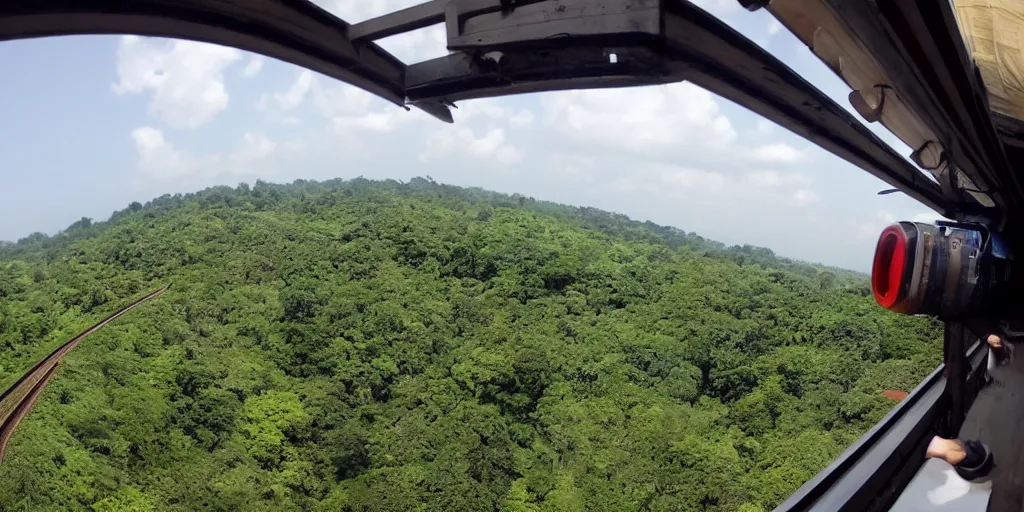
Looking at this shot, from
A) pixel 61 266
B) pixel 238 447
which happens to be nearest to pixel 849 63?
pixel 238 447

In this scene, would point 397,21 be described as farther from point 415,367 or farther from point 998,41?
point 415,367

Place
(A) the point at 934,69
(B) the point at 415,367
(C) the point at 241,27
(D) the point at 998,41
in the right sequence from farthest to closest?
1. (B) the point at 415,367
2. (D) the point at 998,41
3. (A) the point at 934,69
4. (C) the point at 241,27

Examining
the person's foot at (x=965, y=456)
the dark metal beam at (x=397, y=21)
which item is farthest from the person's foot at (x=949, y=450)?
the dark metal beam at (x=397, y=21)

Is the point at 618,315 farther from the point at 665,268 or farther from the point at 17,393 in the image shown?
the point at 17,393

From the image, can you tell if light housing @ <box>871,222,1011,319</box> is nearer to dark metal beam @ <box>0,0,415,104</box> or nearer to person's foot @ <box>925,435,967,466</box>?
person's foot @ <box>925,435,967,466</box>

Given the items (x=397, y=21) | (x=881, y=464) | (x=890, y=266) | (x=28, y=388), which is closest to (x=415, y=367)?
(x=28, y=388)

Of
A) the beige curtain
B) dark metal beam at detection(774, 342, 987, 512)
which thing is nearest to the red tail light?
dark metal beam at detection(774, 342, 987, 512)
